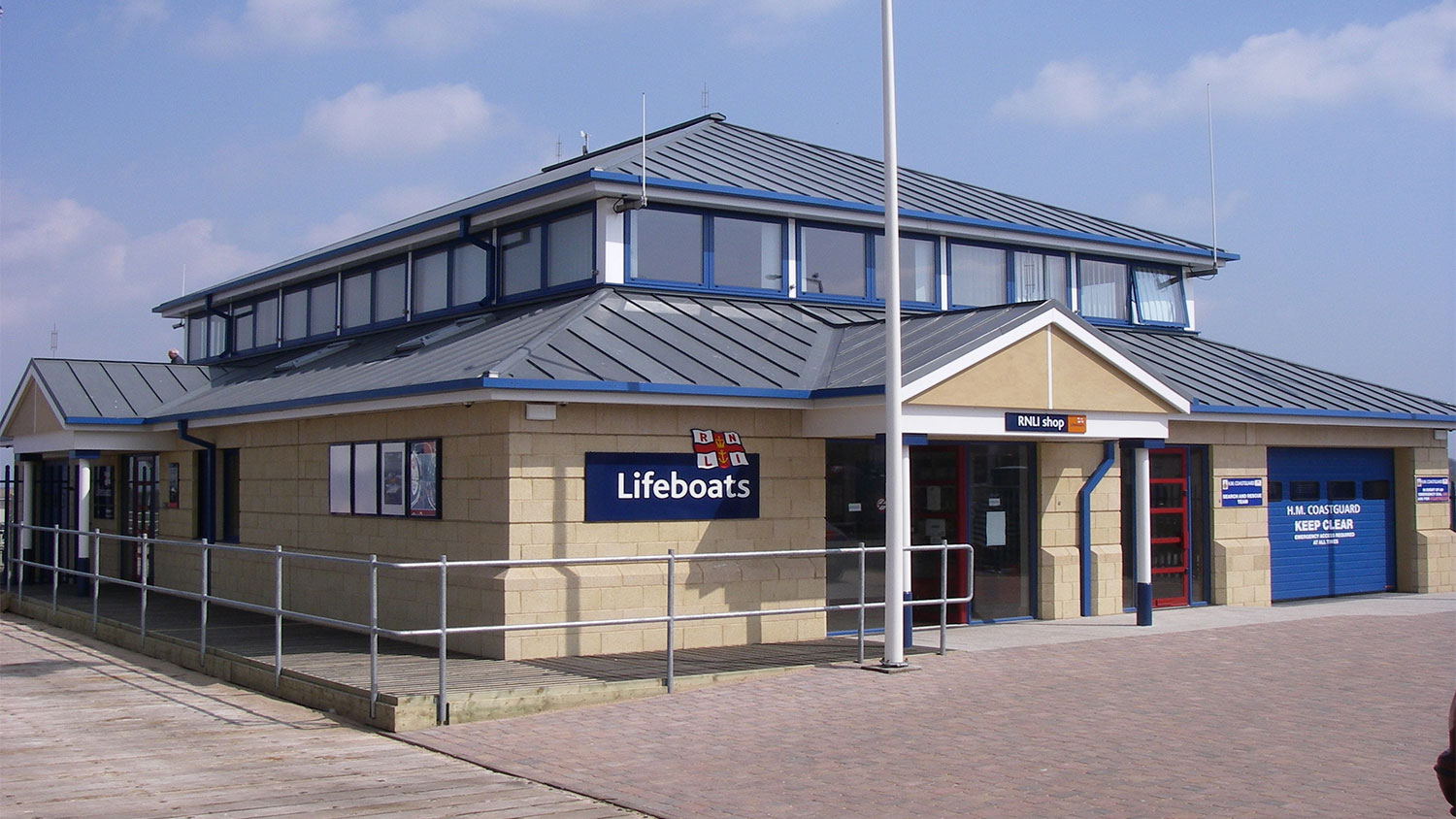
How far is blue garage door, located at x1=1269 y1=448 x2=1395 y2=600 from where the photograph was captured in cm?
2016

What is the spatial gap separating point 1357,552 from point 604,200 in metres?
13.1

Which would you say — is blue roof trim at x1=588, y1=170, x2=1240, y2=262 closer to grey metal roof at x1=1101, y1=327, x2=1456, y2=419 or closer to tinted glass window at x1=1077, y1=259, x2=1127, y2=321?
tinted glass window at x1=1077, y1=259, x2=1127, y2=321

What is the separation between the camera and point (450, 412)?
14547mm

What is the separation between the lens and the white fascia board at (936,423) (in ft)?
46.5

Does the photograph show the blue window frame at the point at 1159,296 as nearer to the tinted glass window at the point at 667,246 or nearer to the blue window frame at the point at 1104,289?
the blue window frame at the point at 1104,289

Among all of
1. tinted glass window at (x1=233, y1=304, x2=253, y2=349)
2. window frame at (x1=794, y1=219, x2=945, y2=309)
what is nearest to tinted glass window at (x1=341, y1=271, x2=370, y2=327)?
tinted glass window at (x1=233, y1=304, x2=253, y2=349)

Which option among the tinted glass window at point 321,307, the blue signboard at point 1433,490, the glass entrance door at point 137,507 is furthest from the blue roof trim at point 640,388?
the glass entrance door at point 137,507

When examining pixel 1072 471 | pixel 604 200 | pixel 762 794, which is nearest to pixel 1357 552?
pixel 1072 471

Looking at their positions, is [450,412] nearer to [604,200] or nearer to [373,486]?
[373,486]

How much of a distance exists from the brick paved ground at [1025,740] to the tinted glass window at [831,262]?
20.9 ft

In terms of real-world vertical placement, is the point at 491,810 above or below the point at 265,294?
below

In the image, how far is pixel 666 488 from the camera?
14320mm

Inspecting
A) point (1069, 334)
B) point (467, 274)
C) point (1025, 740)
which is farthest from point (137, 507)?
point (1025, 740)

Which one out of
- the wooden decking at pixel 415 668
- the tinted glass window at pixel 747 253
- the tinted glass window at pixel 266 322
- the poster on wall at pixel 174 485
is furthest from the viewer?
the tinted glass window at pixel 266 322
